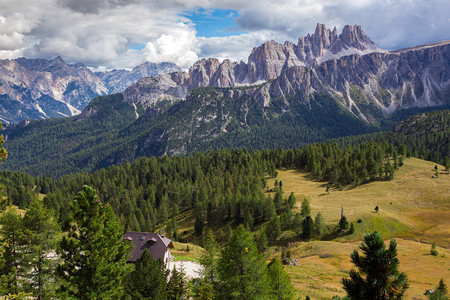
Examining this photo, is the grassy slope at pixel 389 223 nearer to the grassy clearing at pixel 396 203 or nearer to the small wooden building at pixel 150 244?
the grassy clearing at pixel 396 203

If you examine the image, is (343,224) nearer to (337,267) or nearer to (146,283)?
(337,267)

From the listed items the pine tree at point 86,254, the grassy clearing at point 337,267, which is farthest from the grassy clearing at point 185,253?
the pine tree at point 86,254

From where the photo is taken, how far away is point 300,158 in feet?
603

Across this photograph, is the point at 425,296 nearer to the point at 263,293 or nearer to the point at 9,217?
the point at 263,293

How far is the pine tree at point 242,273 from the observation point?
26500mm

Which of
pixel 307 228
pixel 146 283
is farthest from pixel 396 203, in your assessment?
pixel 146 283

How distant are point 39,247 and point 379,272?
3094 cm

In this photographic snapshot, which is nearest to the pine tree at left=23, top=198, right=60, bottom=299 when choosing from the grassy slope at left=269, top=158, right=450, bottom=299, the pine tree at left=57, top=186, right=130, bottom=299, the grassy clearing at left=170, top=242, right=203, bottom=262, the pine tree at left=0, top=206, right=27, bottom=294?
the pine tree at left=0, top=206, right=27, bottom=294

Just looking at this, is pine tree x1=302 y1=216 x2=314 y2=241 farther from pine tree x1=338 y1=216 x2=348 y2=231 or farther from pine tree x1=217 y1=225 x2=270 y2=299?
pine tree x1=217 y1=225 x2=270 y2=299

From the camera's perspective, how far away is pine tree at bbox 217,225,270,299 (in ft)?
86.9

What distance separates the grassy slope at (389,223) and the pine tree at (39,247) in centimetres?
3632

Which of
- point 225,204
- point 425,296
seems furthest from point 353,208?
point 425,296

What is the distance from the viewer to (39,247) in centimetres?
2802

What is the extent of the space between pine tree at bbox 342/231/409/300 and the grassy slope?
120 feet
